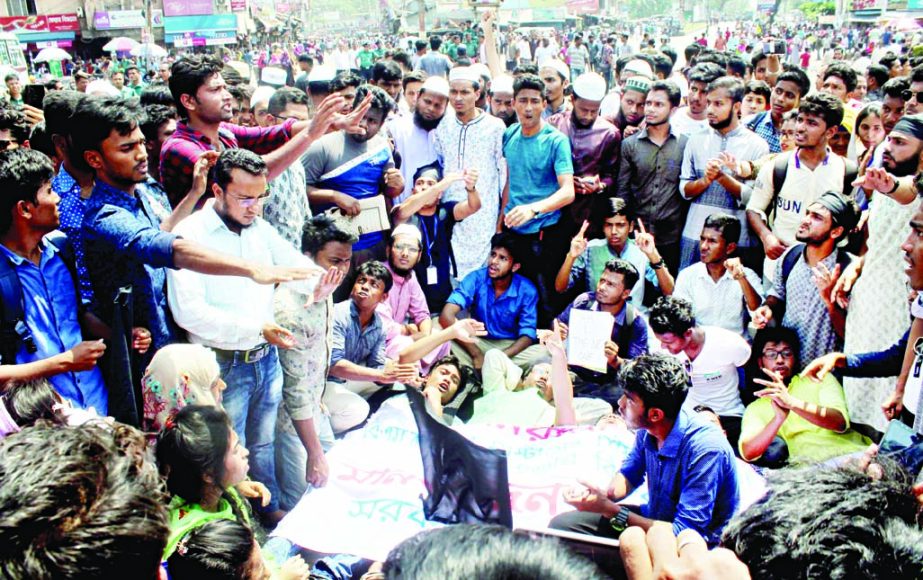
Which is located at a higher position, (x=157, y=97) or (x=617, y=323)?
(x=157, y=97)

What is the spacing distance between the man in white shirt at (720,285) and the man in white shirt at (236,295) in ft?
7.65

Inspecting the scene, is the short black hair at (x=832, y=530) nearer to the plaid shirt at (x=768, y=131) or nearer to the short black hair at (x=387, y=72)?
the plaid shirt at (x=768, y=131)

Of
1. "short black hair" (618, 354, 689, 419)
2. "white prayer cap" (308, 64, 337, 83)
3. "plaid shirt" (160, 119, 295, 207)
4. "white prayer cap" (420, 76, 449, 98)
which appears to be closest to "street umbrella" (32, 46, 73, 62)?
"white prayer cap" (308, 64, 337, 83)

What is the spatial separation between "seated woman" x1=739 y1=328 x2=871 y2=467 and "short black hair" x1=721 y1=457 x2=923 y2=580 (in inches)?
82.7

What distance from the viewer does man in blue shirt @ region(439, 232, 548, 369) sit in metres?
4.62

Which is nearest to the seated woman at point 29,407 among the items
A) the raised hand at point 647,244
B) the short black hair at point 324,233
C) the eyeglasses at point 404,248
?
the short black hair at point 324,233

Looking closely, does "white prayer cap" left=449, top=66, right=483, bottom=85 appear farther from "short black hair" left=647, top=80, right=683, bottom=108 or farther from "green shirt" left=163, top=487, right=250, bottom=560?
"green shirt" left=163, top=487, right=250, bottom=560

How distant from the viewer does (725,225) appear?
4.29m

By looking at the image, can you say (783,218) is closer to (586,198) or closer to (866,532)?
(586,198)

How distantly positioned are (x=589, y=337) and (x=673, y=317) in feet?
1.75

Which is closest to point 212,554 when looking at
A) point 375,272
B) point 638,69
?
point 375,272

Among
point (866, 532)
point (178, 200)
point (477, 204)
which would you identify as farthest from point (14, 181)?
point (477, 204)

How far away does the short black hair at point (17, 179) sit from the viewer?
2307 millimetres

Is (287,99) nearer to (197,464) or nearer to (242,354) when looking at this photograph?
(242,354)
